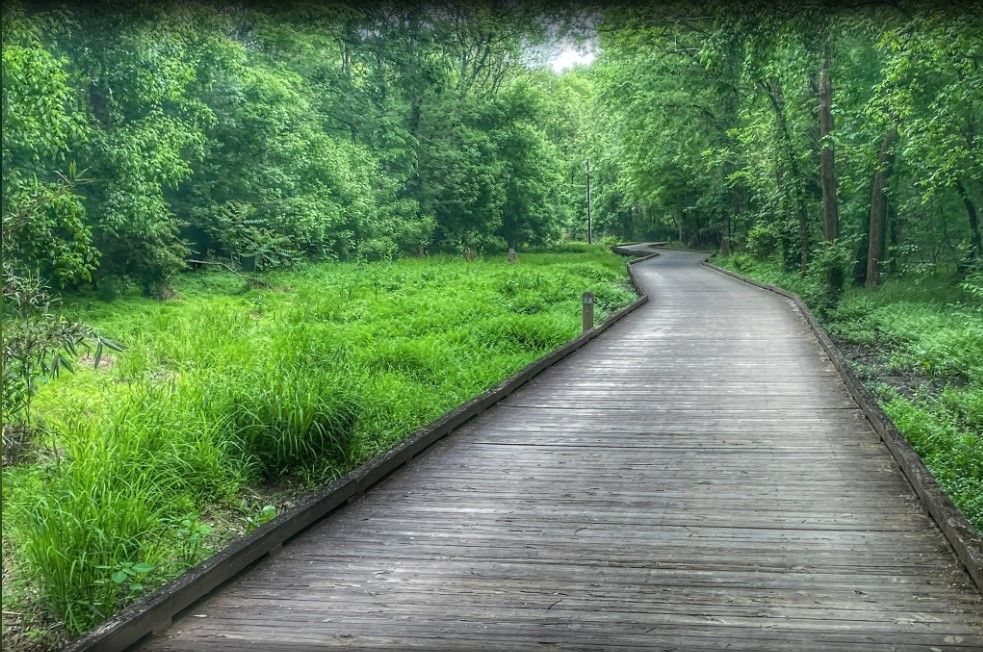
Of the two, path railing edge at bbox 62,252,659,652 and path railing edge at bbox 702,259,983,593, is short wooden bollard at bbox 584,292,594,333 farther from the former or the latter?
path railing edge at bbox 62,252,659,652

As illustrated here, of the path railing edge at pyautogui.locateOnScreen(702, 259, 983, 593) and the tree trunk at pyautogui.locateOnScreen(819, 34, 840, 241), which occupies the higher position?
the tree trunk at pyautogui.locateOnScreen(819, 34, 840, 241)

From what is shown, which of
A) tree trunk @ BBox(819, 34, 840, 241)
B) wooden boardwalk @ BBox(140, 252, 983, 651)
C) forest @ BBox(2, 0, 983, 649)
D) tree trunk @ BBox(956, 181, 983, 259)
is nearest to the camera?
wooden boardwalk @ BBox(140, 252, 983, 651)

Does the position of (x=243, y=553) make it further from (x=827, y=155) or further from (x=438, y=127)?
(x=438, y=127)

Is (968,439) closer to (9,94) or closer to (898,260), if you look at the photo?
(9,94)

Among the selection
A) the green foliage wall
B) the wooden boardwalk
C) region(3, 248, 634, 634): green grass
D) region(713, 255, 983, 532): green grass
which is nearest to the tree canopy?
the green foliage wall

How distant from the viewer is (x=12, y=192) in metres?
3.21

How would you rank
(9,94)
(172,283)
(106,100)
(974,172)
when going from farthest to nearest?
(974,172), (172,283), (106,100), (9,94)

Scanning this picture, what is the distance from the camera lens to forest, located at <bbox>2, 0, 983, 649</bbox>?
8.93ft

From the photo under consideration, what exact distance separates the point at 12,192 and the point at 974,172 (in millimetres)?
13761

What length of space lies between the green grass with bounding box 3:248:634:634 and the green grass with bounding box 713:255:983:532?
12.6 feet

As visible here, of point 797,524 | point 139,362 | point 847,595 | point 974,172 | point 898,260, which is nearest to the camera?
point 847,595

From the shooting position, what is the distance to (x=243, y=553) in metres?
2.92

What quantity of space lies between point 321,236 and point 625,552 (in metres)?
9.98

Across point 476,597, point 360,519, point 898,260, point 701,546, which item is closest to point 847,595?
point 701,546
